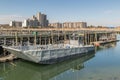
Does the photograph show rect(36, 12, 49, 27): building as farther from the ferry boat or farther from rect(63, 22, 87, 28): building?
the ferry boat

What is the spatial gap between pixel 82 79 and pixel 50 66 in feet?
28.8

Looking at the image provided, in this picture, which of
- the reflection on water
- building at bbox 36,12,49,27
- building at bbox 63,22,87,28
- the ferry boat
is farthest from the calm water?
building at bbox 63,22,87,28

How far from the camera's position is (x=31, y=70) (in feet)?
94.6

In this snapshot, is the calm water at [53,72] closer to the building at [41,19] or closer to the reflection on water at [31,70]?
the reflection on water at [31,70]

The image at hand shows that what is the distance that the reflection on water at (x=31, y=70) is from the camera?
25984mm

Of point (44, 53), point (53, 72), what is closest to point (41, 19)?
point (44, 53)

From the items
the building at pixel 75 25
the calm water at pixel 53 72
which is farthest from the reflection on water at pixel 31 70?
the building at pixel 75 25

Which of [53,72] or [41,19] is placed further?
[41,19]

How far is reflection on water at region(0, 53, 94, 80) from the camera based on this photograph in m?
26.0

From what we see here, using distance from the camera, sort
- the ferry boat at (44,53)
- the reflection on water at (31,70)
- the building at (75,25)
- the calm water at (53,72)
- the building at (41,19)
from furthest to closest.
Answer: the building at (75,25), the building at (41,19), the ferry boat at (44,53), the reflection on water at (31,70), the calm water at (53,72)

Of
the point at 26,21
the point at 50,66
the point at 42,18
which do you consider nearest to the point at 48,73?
the point at 50,66

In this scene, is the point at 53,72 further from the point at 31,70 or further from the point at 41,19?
the point at 41,19

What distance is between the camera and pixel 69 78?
24.4 m

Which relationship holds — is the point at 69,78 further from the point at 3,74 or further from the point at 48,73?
the point at 3,74
